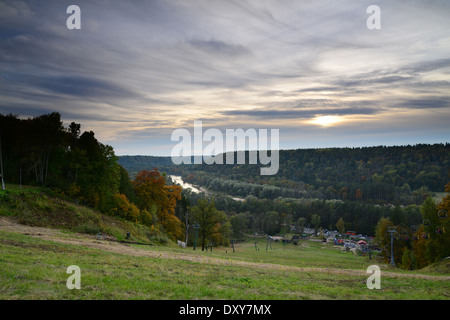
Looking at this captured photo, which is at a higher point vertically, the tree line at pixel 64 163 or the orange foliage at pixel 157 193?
the tree line at pixel 64 163

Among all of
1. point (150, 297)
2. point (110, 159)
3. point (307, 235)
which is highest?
point (110, 159)

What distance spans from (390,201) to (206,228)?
159513 millimetres

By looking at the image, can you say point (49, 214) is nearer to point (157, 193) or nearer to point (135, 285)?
point (135, 285)

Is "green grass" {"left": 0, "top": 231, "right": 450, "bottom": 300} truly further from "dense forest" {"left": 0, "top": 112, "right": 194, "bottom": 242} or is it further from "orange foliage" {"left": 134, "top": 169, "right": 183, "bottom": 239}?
"orange foliage" {"left": 134, "top": 169, "right": 183, "bottom": 239}

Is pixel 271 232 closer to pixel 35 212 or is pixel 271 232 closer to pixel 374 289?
pixel 35 212

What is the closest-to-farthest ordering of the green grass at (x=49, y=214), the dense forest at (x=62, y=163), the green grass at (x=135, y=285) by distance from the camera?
the green grass at (x=135, y=285)
the green grass at (x=49, y=214)
the dense forest at (x=62, y=163)

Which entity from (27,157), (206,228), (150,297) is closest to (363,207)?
(206,228)

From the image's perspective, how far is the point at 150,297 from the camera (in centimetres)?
862

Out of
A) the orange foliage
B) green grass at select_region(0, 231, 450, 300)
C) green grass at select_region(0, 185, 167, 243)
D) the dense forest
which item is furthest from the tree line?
green grass at select_region(0, 231, 450, 300)

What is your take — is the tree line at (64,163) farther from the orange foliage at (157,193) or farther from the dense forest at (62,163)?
the orange foliage at (157,193)

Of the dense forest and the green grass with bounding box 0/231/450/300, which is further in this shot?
the dense forest

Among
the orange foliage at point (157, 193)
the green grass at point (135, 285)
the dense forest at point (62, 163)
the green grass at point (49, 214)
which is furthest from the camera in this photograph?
the orange foliage at point (157, 193)

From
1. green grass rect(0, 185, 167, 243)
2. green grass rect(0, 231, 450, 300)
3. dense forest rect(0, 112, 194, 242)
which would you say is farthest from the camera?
dense forest rect(0, 112, 194, 242)

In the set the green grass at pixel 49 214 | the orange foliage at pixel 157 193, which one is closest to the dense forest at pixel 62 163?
the green grass at pixel 49 214
